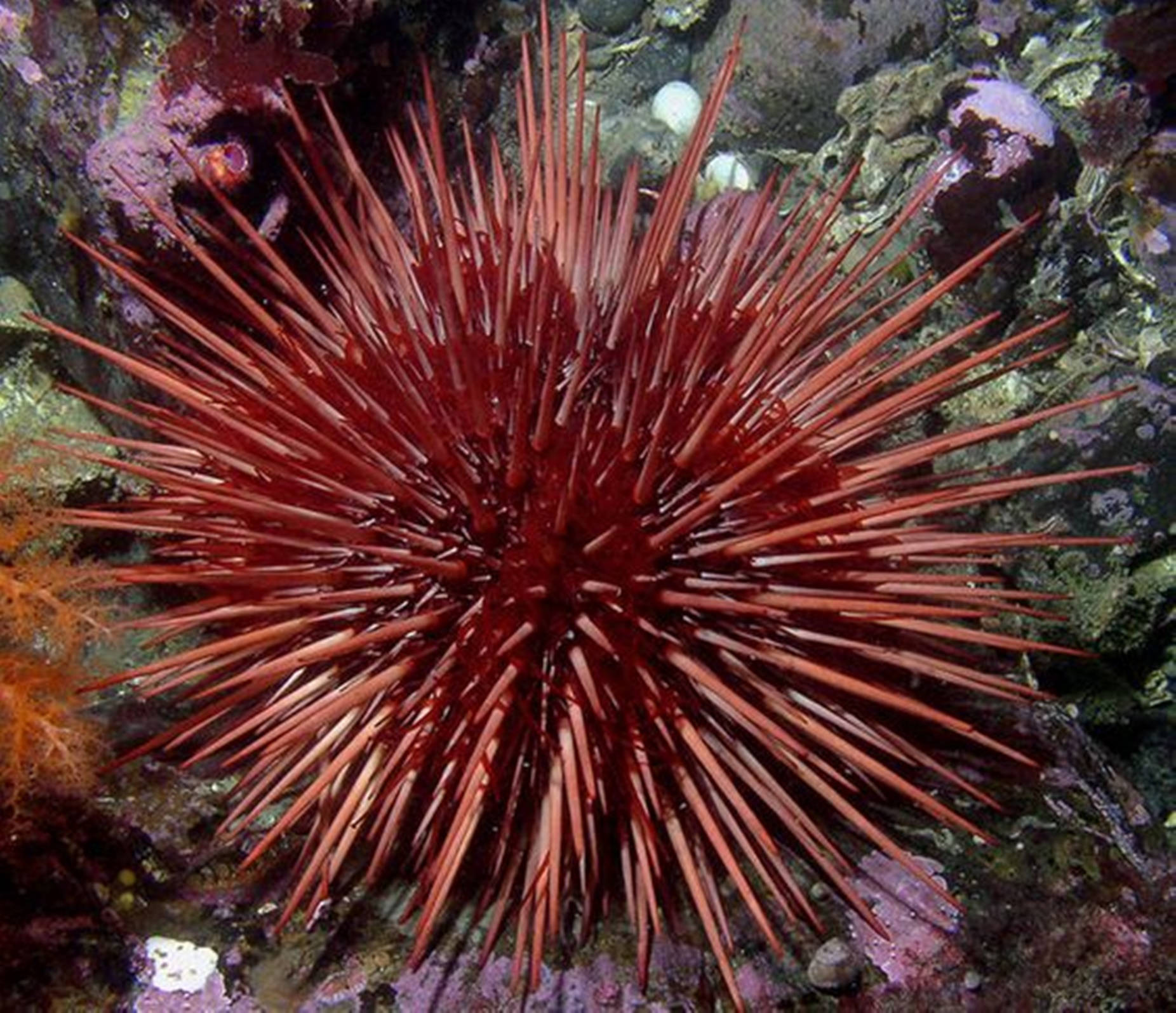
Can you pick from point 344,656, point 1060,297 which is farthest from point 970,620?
point 344,656

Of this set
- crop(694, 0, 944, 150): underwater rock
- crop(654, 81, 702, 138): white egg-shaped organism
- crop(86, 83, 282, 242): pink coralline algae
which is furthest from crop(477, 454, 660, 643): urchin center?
crop(654, 81, 702, 138): white egg-shaped organism

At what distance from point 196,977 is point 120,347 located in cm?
203

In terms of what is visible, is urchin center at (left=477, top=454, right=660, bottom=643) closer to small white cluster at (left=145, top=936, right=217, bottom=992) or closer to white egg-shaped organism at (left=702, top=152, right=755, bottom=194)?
small white cluster at (left=145, top=936, right=217, bottom=992)

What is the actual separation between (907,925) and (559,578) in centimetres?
129

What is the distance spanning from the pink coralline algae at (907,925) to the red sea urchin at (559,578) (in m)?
0.12

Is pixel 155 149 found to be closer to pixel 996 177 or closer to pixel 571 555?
pixel 571 555

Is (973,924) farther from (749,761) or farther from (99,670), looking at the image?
(99,670)

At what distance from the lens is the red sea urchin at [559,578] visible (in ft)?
7.87

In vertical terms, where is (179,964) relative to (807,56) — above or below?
below

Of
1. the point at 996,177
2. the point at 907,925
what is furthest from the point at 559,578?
the point at 996,177

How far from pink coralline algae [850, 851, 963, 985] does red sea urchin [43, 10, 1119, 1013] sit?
0.12 metres

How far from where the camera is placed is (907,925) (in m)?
2.60

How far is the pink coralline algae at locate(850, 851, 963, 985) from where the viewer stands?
2.52 meters

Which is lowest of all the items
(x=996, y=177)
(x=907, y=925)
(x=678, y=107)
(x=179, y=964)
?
(x=179, y=964)
